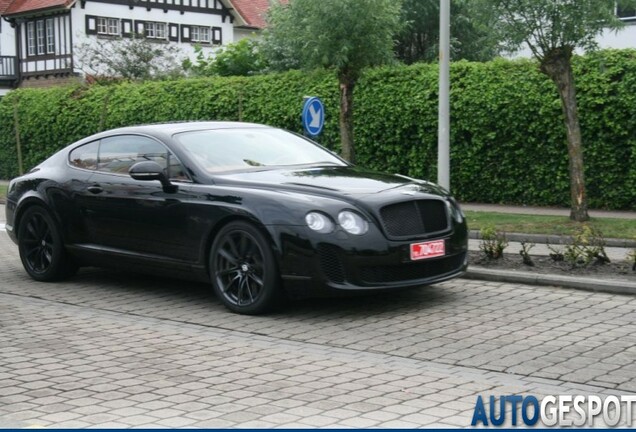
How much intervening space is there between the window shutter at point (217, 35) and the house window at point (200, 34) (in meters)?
0.31

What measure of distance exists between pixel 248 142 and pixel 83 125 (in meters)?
19.0

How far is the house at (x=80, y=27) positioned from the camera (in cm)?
4472

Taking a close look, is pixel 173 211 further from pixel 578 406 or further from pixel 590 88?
pixel 590 88

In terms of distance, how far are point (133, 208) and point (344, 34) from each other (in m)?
8.45

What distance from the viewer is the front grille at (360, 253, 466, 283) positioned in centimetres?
797

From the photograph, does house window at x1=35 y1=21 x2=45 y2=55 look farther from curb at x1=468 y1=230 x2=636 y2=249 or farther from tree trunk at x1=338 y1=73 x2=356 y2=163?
curb at x1=468 y1=230 x2=636 y2=249

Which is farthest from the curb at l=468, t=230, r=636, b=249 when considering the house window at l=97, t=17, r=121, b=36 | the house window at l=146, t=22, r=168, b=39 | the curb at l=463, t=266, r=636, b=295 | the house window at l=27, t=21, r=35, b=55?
the house window at l=27, t=21, r=35, b=55

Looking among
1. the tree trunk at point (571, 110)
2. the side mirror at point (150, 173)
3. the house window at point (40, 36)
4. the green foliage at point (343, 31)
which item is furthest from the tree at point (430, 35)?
Result: the side mirror at point (150, 173)

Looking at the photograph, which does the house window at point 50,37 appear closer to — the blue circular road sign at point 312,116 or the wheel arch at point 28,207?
the blue circular road sign at point 312,116

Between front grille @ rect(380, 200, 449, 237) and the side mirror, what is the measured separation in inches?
79.1

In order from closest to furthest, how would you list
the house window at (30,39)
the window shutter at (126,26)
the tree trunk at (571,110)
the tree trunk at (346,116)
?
the tree trunk at (571,110) → the tree trunk at (346,116) → the window shutter at (126,26) → the house window at (30,39)

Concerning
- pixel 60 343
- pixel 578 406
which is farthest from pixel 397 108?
pixel 578 406

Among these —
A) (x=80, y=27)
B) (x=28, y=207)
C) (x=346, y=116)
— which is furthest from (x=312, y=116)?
(x=80, y=27)

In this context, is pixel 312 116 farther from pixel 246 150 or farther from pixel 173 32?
pixel 173 32
